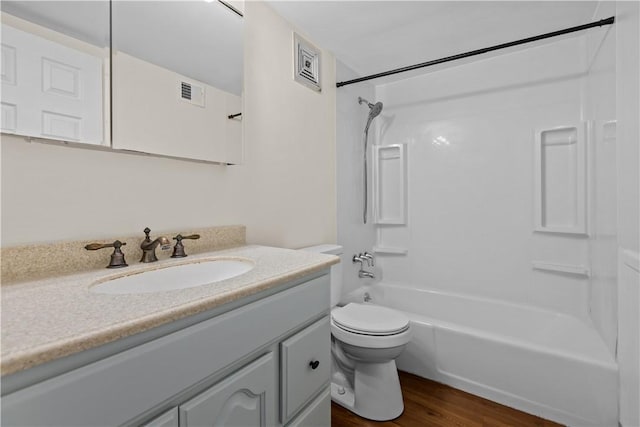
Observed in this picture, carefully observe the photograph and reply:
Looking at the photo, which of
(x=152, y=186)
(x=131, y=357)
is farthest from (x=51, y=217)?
(x=131, y=357)

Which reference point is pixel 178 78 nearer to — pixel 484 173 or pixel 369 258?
pixel 369 258

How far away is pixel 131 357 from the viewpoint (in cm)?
59

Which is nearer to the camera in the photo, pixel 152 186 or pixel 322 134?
pixel 152 186

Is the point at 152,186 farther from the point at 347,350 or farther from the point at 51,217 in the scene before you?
the point at 347,350

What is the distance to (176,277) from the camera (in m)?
1.12

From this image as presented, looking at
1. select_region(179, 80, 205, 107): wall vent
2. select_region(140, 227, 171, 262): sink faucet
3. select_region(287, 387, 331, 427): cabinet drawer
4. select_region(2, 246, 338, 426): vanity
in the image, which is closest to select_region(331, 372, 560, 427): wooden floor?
select_region(287, 387, 331, 427): cabinet drawer

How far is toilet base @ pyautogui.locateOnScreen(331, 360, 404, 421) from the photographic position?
5.41 ft

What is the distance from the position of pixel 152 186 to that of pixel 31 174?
1.15 feet

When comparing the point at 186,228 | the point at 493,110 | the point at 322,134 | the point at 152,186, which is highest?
the point at 493,110

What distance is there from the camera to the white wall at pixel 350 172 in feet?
7.79

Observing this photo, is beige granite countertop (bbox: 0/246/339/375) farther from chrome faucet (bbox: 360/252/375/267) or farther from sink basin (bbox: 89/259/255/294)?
chrome faucet (bbox: 360/252/375/267)

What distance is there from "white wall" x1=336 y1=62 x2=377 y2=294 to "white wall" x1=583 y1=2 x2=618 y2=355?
1.51 m

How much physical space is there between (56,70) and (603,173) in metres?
2.51

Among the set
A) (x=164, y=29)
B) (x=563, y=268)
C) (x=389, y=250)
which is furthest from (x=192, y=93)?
(x=563, y=268)
